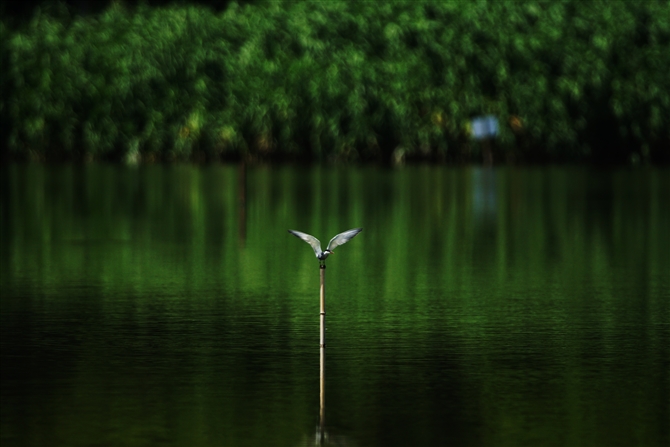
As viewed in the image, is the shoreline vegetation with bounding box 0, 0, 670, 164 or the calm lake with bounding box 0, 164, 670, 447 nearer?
the calm lake with bounding box 0, 164, 670, 447

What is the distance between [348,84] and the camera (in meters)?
48.2

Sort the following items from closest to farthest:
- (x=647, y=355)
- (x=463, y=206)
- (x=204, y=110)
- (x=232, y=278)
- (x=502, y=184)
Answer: (x=647, y=355)
(x=232, y=278)
(x=463, y=206)
(x=502, y=184)
(x=204, y=110)

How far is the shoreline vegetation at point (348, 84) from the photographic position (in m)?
47.9

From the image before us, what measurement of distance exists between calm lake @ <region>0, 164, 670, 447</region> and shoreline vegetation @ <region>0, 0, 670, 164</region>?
1997 centimetres

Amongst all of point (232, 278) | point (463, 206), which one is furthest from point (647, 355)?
point (463, 206)

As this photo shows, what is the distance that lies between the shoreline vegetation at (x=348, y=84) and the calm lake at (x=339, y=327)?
20.0 metres

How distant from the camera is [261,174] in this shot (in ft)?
137

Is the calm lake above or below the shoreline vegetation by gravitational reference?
below

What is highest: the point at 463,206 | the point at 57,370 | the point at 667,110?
the point at 667,110

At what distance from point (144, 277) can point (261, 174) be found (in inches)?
972

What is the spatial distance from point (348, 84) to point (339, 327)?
35.6 meters

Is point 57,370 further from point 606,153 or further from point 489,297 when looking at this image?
point 606,153

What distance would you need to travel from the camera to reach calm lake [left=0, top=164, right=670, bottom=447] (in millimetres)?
9000

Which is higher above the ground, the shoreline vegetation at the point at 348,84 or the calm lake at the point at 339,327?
the shoreline vegetation at the point at 348,84
